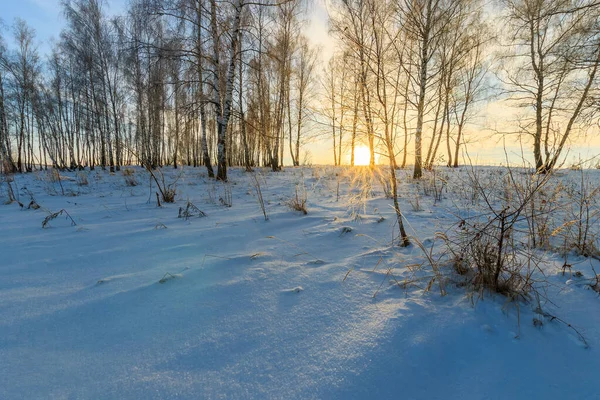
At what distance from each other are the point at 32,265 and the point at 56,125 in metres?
26.7

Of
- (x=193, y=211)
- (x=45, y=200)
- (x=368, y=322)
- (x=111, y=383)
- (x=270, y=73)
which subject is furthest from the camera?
(x=270, y=73)

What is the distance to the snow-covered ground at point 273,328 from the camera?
1000 millimetres

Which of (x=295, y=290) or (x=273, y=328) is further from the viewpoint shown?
(x=295, y=290)

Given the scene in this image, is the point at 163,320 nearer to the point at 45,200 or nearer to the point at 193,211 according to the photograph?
the point at 193,211

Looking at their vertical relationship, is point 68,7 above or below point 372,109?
above

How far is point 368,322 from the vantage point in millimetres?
1344

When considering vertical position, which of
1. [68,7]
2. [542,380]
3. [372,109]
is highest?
[68,7]

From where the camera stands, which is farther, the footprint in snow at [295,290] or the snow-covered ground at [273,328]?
the footprint in snow at [295,290]

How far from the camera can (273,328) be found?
1311 millimetres

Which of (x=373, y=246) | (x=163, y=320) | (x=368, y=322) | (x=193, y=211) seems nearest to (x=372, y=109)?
(x=373, y=246)

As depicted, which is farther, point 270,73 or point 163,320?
point 270,73

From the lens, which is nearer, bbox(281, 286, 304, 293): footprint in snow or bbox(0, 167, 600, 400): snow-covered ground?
bbox(0, 167, 600, 400): snow-covered ground

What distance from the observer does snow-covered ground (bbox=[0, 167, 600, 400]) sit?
100cm

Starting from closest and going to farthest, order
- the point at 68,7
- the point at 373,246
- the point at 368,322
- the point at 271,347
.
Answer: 1. the point at 271,347
2. the point at 368,322
3. the point at 373,246
4. the point at 68,7
